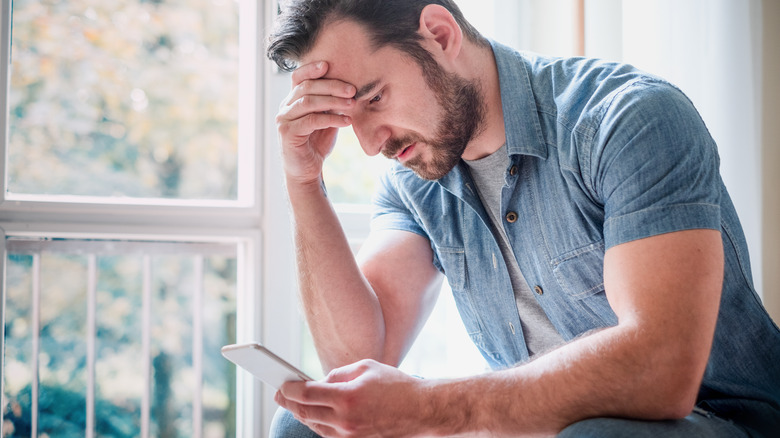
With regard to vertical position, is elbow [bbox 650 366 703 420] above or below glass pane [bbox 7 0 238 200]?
below

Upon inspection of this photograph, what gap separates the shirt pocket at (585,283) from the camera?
1.09m

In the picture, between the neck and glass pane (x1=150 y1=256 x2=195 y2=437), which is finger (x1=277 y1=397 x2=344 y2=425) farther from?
glass pane (x1=150 y1=256 x2=195 y2=437)

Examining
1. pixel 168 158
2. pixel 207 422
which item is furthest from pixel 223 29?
pixel 207 422

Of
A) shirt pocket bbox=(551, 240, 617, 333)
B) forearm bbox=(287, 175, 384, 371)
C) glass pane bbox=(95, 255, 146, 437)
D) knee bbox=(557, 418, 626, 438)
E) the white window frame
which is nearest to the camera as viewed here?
knee bbox=(557, 418, 626, 438)

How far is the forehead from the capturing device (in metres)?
1.16

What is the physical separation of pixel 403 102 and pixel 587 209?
1.24 feet

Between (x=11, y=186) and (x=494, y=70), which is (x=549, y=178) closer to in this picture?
(x=494, y=70)

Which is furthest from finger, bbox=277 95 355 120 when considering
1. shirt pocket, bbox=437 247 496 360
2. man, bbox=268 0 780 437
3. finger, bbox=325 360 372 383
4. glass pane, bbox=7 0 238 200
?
glass pane, bbox=7 0 238 200

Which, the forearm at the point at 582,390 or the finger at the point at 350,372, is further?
the finger at the point at 350,372

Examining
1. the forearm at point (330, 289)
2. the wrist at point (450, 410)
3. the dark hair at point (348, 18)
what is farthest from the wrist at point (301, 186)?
the wrist at point (450, 410)

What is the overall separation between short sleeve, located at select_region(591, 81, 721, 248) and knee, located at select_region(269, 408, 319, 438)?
0.58 meters

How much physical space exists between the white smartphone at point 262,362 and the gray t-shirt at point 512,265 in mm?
490

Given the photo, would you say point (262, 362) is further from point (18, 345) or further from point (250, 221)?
point (18, 345)

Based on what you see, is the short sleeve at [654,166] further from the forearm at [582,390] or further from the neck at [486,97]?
the neck at [486,97]
